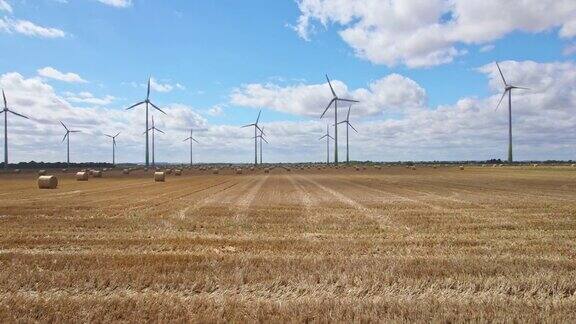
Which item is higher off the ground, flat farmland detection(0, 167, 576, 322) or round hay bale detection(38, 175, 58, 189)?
round hay bale detection(38, 175, 58, 189)

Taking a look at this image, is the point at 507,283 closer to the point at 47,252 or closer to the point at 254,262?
the point at 254,262

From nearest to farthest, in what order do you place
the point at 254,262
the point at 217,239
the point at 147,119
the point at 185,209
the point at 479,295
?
the point at 479,295 → the point at 254,262 → the point at 217,239 → the point at 185,209 → the point at 147,119

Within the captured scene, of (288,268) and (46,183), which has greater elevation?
(46,183)

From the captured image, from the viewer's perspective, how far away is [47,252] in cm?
1323

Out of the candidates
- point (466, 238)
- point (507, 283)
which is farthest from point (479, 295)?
point (466, 238)

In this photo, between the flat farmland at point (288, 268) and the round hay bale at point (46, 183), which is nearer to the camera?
the flat farmland at point (288, 268)

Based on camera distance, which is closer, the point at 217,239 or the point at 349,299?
the point at 349,299

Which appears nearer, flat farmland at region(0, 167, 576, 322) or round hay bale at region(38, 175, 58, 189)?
flat farmland at region(0, 167, 576, 322)

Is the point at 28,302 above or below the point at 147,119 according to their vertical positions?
below

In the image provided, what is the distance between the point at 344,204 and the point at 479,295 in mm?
17834

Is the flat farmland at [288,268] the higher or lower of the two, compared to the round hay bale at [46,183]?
lower

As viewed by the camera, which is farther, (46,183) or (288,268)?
(46,183)

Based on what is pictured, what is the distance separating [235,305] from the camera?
28.5ft

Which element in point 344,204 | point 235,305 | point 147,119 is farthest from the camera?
point 147,119
